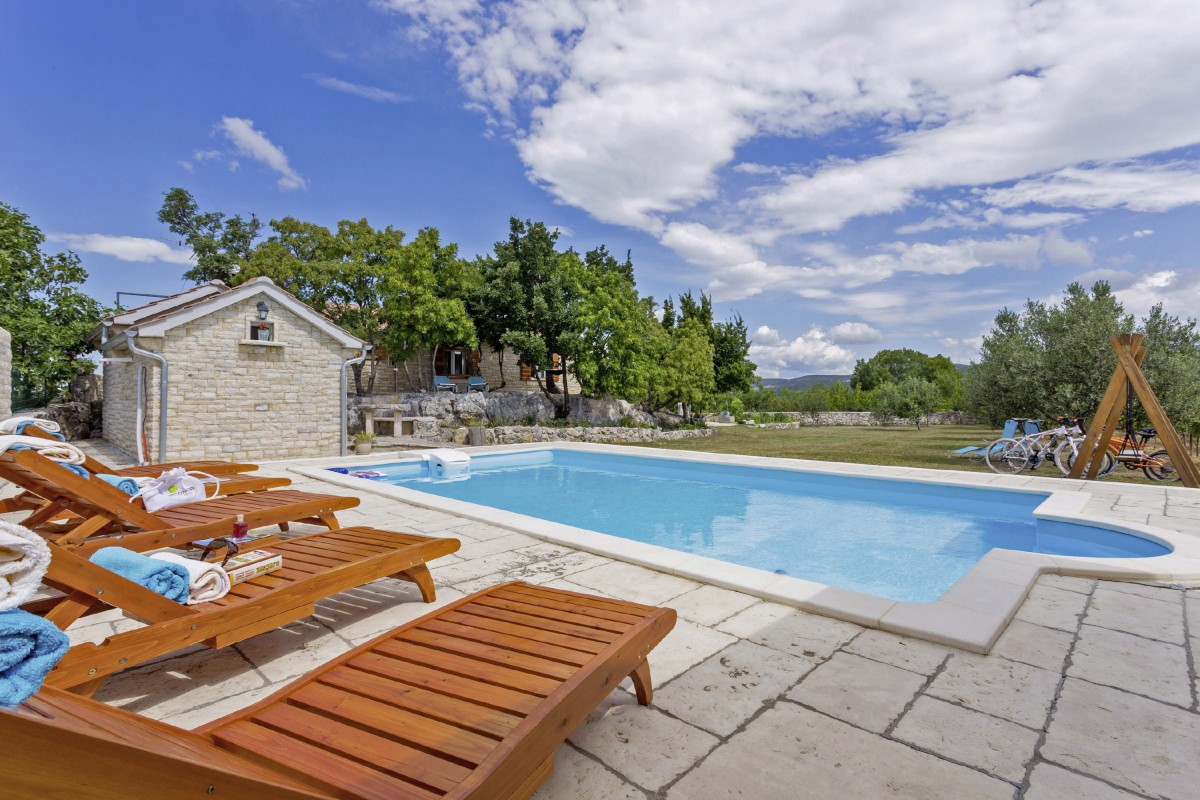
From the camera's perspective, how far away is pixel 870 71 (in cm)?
995

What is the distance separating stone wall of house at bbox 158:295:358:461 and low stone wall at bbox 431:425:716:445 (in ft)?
15.2

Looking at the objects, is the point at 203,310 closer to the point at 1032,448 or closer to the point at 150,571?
the point at 150,571

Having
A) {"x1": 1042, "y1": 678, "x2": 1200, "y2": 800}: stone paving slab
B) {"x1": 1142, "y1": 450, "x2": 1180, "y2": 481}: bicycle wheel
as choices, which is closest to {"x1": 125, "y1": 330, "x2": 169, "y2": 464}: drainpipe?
{"x1": 1042, "y1": 678, "x2": 1200, "y2": 800}: stone paving slab

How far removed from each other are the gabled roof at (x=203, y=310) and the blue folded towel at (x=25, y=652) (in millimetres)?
11981

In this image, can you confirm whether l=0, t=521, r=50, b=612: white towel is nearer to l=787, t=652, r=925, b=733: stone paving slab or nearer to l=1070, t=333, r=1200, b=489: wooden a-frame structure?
l=787, t=652, r=925, b=733: stone paving slab

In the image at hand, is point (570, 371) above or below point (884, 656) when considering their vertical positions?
above

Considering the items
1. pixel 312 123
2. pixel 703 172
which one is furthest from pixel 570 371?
pixel 312 123

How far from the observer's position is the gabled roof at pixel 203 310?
10.5 m

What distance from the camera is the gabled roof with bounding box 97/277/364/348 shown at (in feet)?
34.3

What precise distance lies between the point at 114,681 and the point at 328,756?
75.2 inches

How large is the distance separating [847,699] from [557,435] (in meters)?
16.5

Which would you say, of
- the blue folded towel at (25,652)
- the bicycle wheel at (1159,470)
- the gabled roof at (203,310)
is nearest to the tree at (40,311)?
the gabled roof at (203,310)

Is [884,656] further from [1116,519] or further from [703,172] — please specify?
[703,172]

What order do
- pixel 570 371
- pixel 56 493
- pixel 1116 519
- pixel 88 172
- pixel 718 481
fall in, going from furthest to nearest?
pixel 88 172 → pixel 570 371 → pixel 718 481 → pixel 1116 519 → pixel 56 493
